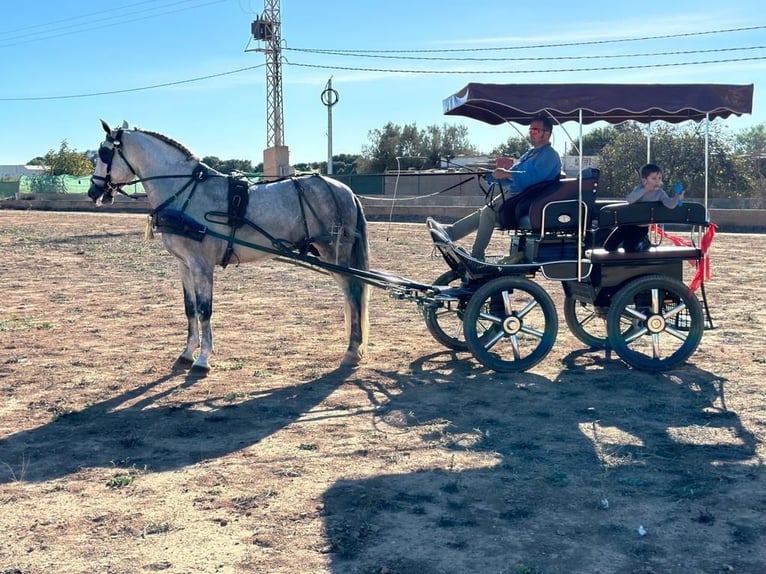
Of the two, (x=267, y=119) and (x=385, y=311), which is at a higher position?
(x=267, y=119)

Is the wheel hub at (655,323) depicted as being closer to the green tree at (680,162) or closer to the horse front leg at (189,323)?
the horse front leg at (189,323)

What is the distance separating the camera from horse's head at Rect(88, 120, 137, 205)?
7789 millimetres

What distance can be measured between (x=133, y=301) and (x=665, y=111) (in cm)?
778

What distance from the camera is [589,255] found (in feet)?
24.5

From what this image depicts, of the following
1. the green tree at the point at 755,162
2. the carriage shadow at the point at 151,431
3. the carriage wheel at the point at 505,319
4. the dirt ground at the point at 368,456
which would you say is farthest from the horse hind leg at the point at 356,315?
the green tree at the point at 755,162

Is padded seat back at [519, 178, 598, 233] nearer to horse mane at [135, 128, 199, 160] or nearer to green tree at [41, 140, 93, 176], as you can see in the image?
horse mane at [135, 128, 199, 160]

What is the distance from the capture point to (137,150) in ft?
25.6

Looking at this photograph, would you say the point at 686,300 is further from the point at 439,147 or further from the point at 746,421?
the point at 439,147

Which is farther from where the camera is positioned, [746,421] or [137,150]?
[137,150]

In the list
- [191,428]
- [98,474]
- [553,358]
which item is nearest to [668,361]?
[553,358]

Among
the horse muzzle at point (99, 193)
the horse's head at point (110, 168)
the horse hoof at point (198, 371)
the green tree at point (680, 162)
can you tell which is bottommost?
the horse hoof at point (198, 371)

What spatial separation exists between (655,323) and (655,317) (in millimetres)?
56

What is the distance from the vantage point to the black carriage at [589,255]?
727 centimetres

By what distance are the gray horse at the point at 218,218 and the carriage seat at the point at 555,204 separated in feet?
5.31
